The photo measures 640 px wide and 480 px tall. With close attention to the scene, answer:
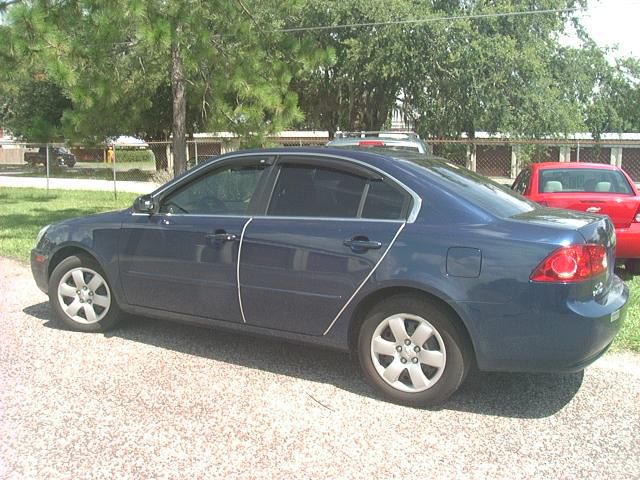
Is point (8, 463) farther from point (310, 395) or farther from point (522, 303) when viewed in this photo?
point (522, 303)

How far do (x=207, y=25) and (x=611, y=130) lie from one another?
128 ft

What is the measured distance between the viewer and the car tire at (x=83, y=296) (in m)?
5.34

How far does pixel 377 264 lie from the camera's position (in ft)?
13.0

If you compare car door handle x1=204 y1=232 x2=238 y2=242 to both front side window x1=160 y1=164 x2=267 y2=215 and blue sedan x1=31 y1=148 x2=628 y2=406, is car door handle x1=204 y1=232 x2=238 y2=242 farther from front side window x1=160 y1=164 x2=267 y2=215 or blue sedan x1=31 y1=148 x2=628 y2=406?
front side window x1=160 y1=164 x2=267 y2=215

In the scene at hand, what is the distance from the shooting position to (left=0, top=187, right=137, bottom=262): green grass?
1026cm

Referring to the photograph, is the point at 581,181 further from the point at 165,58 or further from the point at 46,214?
the point at 46,214

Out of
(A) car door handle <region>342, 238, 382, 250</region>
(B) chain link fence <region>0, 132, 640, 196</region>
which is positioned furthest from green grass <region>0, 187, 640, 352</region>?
(B) chain link fence <region>0, 132, 640, 196</region>

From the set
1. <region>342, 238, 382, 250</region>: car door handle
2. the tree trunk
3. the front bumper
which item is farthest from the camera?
the tree trunk

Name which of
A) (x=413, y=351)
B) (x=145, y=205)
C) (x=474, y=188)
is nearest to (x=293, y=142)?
(x=145, y=205)

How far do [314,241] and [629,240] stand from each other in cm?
471

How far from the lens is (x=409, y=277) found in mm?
3854

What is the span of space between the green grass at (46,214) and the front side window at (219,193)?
331 cm

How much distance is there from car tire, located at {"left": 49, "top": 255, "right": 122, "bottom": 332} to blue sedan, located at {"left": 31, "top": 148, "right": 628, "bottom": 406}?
3.1 inches

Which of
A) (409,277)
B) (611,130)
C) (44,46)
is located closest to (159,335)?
(409,277)
